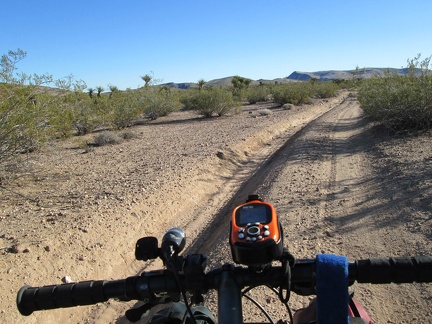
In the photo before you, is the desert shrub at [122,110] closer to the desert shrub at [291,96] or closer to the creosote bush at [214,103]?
the creosote bush at [214,103]

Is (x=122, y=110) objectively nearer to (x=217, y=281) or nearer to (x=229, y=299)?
(x=217, y=281)

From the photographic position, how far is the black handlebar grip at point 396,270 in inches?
49.1

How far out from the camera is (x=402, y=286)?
3.64 metres

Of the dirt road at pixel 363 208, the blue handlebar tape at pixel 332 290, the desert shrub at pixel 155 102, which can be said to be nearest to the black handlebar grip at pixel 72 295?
the blue handlebar tape at pixel 332 290

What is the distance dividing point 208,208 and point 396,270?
20.0 feet

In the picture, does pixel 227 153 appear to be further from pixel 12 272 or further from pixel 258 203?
pixel 258 203

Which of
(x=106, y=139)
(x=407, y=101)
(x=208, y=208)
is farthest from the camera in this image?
(x=106, y=139)

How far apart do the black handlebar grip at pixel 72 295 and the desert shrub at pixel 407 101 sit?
11.1 m

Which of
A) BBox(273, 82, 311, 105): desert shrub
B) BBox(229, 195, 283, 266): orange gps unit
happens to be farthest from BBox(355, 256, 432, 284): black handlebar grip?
BBox(273, 82, 311, 105): desert shrub

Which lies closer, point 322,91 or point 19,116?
point 19,116

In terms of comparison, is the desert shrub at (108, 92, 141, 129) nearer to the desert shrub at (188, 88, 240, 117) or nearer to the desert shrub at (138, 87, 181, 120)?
the desert shrub at (138, 87, 181, 120)

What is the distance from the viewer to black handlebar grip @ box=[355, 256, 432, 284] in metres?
1.25

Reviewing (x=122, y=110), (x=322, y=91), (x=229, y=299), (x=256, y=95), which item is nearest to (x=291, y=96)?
(x=256, y=95)

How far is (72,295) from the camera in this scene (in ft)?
4.36
